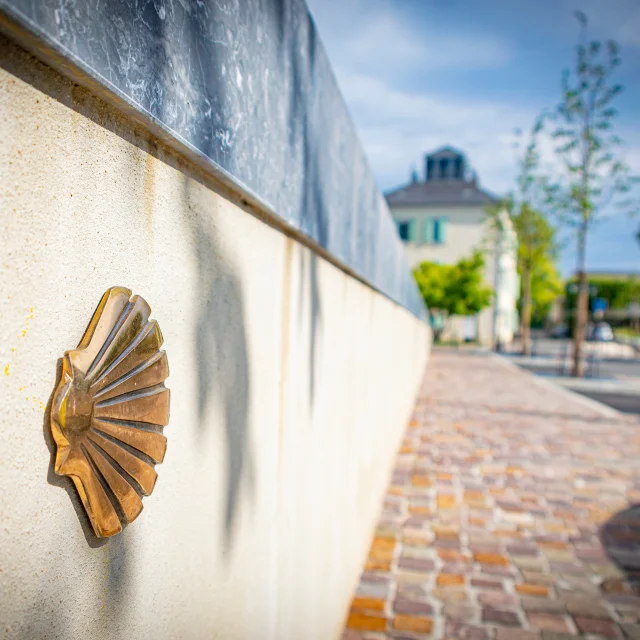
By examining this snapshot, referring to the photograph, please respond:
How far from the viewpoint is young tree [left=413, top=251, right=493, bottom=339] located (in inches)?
1426

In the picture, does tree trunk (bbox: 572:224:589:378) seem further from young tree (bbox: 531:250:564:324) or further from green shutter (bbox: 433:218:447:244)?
green shutter (bbox: 433:218:447:244)

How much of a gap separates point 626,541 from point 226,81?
4504 millimetres

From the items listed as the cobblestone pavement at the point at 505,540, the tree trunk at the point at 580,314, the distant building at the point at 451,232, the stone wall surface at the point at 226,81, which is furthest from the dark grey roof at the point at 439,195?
the stone wall surface at the point at 226,81

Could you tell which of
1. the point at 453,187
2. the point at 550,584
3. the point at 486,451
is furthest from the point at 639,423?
the point at 453,187

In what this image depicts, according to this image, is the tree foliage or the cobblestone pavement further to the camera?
the tree foliage

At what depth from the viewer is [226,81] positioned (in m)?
1.16

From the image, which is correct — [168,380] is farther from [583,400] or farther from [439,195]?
[439,195]

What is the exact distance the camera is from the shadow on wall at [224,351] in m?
1.16

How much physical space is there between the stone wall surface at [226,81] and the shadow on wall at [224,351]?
148 millimetres

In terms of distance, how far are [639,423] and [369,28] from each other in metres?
9.40

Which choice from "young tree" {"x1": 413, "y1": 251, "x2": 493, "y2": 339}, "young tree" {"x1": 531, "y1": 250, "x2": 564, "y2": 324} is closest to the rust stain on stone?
"young tree" {"x1": 413, "y1": 251, "x2": 493, "y2": 339}

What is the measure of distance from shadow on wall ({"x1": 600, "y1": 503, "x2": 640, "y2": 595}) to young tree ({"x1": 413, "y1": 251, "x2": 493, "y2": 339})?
3166 centimetres

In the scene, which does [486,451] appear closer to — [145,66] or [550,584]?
[550,584]

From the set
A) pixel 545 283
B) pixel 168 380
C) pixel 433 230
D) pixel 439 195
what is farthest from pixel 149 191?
pixel 545 283
